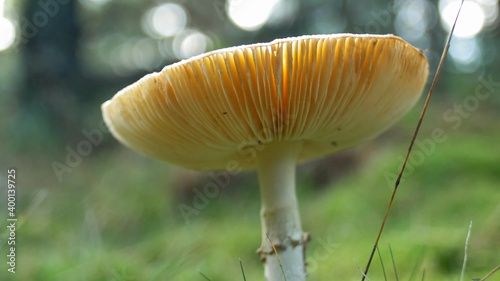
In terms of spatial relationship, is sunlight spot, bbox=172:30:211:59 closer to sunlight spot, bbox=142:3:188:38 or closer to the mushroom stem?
sunlight spot, bbox=142:3:188:38

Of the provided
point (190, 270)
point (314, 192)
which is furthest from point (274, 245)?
point (314, 192)

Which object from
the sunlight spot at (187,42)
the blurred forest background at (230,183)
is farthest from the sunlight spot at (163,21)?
the blurred forest background at (230,183)

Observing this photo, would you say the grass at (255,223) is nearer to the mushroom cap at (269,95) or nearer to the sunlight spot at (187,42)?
the mushroom cap at (269,95)

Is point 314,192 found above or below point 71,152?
below

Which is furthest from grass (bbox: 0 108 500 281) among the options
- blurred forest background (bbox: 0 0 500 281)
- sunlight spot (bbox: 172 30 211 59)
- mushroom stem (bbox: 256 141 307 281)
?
sunlight spot (bbox: 172 30 211 59)

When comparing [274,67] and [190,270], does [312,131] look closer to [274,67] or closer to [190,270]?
[274,67]

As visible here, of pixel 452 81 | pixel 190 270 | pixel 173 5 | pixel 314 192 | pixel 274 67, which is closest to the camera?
pixel 274 67

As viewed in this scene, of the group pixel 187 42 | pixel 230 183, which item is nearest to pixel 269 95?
pixel 230 183
